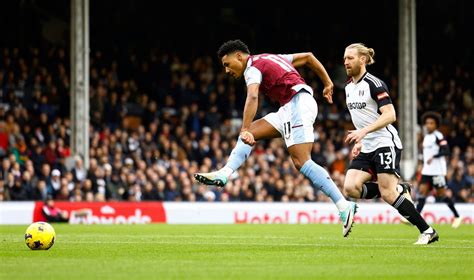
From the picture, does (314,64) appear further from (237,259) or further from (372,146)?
(237,259)

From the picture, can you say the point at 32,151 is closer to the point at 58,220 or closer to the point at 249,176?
the point at 58,220

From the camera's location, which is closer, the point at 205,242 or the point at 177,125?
the point at 205,242

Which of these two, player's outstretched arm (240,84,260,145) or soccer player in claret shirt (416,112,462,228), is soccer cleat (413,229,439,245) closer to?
player's outstretched arm (240,84,260,145)

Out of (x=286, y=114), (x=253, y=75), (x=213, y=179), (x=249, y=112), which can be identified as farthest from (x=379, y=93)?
(x=213, y=179)

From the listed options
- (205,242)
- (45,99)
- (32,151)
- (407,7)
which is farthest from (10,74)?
(205,242)

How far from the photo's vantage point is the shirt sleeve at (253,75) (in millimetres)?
11641

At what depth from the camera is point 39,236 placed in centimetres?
1097

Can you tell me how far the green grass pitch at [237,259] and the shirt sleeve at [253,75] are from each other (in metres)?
1.84

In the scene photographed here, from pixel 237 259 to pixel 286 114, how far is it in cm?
259

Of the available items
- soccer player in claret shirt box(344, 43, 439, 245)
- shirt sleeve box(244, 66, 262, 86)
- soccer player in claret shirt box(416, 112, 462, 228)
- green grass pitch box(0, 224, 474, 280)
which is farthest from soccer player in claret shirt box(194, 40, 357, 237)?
soccer player in claret shirt box(416, 112, 462, 228)

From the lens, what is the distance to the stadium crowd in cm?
2492

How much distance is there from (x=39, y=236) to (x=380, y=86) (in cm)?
422

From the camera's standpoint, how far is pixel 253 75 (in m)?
11.7

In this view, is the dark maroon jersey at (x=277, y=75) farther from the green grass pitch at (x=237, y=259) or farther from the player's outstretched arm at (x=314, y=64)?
the green grass pitch at (x=237, y=259)
